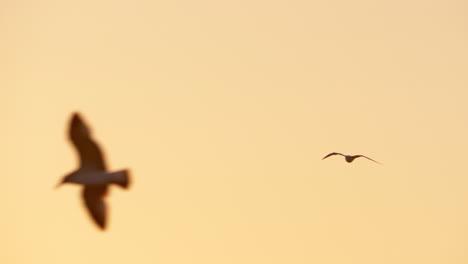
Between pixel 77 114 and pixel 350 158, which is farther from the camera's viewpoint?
pixel 350 158

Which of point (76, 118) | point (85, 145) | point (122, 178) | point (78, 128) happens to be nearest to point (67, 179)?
point (85, 145)

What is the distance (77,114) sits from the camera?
24.9m

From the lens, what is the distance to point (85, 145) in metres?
25.4

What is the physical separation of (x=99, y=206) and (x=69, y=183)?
1.02 metres

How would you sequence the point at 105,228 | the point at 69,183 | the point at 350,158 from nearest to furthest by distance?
the point at 105,228, the point at 69,183, the point at 350,158

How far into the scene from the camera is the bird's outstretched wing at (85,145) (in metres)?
25.1

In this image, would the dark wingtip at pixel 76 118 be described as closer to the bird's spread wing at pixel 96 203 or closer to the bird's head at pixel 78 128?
the bird's head at pixel 78 128

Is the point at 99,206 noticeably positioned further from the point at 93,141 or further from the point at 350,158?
the point at 350,158

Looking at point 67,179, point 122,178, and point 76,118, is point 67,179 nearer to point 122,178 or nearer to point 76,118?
point 76,118

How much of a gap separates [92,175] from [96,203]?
0.48 metres

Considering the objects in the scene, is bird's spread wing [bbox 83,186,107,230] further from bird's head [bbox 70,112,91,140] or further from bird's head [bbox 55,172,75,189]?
bird's head [bbox 70,112,91,140]

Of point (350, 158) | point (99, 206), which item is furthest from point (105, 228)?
point (350, 158)

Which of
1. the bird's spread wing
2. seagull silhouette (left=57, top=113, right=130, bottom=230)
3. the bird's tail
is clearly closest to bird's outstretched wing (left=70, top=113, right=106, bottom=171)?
seagull silhouette (left=57, top=113, right=130, bottom=230)

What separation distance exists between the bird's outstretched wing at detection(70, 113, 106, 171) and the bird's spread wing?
1.31 feet
